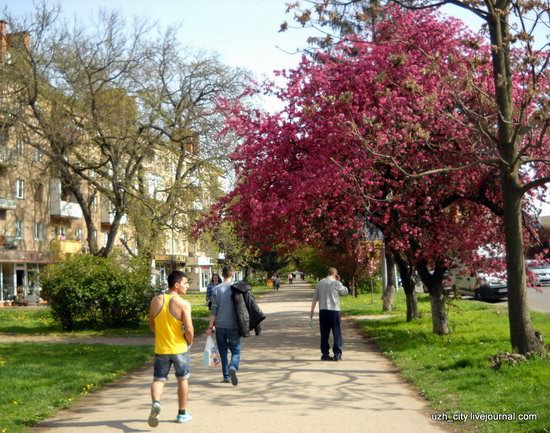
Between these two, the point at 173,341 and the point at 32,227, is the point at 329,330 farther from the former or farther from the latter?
the point at 32,227

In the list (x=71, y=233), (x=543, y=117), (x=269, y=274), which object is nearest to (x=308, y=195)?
(x=543, y=117)

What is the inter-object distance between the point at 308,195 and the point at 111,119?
54.2 feet

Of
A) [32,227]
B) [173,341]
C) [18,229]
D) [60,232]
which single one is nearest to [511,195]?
[173,341]

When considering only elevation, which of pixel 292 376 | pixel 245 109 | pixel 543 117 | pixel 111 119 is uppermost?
pixel 111 119

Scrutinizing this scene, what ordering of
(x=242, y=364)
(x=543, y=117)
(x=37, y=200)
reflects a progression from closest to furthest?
(x=543, y=117)
(x=242, y=364)
(x=37, y=200)

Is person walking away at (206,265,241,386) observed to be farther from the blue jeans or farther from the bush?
the bush

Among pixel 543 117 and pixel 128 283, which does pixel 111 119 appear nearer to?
pixel 128 283

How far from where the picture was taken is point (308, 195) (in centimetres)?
1483

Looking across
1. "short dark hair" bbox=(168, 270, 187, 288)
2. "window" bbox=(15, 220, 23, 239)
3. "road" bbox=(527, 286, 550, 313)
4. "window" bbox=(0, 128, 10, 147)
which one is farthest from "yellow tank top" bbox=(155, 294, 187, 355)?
"window" bbox=(15, 220, 23, 239)

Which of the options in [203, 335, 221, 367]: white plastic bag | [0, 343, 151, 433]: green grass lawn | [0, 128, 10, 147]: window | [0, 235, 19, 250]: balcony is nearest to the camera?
[0, 343, 151, 433]: green grass lawn

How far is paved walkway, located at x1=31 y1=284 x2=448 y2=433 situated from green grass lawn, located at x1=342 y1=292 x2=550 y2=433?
0.32 metres

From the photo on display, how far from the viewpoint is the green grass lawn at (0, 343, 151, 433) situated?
8.57m

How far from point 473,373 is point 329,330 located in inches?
140

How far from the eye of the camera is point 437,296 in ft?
54.9
